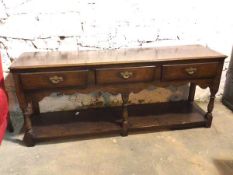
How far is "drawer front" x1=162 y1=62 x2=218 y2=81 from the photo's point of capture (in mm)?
1710

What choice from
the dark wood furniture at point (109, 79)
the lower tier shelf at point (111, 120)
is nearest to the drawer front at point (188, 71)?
the dark wood furniture at point (109, 79)

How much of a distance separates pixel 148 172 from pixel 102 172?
0.30m

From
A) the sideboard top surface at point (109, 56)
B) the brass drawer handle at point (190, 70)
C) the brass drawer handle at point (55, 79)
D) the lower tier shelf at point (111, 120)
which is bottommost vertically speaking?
the lower tier shelf at point (111, 120)

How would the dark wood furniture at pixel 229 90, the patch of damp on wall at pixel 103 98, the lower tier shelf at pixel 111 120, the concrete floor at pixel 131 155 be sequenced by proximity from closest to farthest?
the concrete floor at pixel 131 155
the lower tier shelf at pixel 111 120
the patch of damp on wall at pixel 103 98
the dark wood furniture at pixel 229 90

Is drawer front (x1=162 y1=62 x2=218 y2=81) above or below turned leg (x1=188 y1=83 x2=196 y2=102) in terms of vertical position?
above

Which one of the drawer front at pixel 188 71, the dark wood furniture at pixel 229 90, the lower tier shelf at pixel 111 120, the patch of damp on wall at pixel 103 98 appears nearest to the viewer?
the drawer front at pixel 188 71

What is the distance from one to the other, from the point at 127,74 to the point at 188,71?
0.46 metres

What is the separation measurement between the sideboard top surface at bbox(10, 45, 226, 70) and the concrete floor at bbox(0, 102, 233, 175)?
2.10 ft

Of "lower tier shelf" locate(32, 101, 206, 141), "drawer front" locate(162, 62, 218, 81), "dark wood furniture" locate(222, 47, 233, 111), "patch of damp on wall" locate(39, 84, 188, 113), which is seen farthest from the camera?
"dark wood furniture" locate(222, 47, 233, 111)

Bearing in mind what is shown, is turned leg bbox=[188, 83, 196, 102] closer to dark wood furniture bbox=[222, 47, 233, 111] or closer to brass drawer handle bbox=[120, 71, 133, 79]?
dark wood furniture bbox=[222, 47, 233, 111]

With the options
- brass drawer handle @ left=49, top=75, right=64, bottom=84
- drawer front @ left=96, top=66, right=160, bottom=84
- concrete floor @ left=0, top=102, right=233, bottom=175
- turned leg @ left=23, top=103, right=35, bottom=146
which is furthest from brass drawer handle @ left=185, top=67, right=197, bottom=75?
turned leg @ left=23, top=103, right=35, bottom=146

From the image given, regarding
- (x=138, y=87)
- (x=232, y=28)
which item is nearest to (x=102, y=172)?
(x=138, y=87)

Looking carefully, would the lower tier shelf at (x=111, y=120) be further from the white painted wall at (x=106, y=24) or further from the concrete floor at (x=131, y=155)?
the white painted wall at (x=106, y=24)

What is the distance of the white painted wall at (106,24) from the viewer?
1.89 metres
